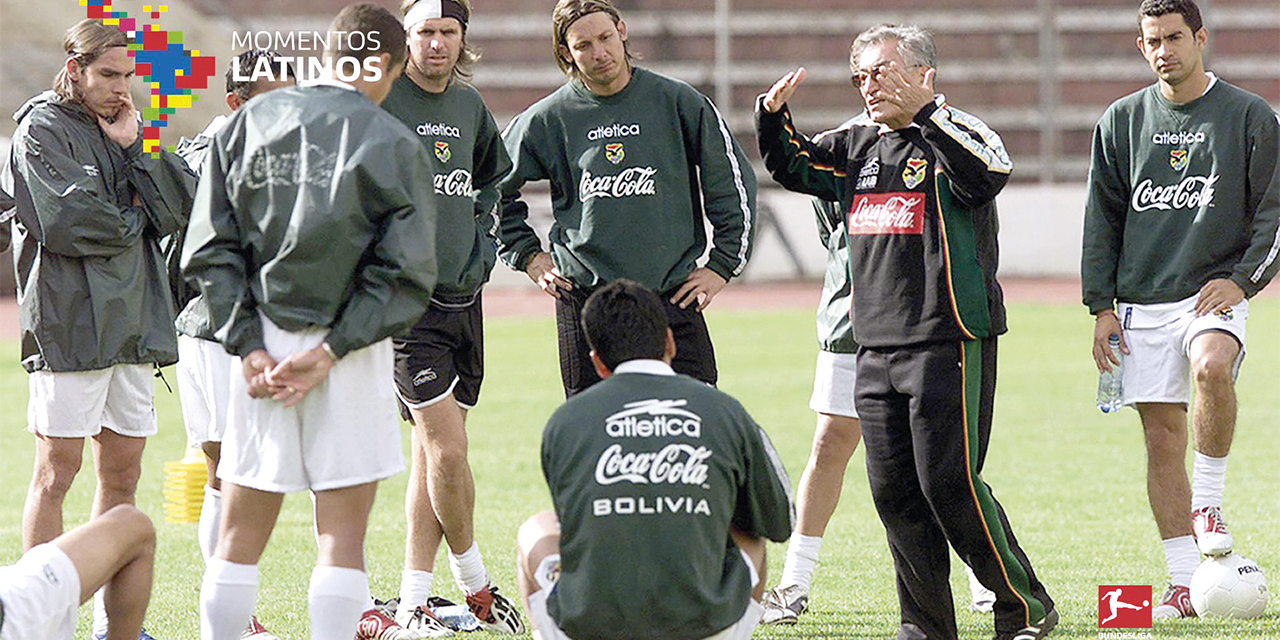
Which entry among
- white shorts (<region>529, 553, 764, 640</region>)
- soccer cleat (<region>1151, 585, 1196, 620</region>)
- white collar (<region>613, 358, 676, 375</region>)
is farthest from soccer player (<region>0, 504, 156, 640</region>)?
soccer cleat (<region>1151, 585, 1196, 620</region>)

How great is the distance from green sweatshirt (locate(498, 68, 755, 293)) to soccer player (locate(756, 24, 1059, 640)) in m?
0.67

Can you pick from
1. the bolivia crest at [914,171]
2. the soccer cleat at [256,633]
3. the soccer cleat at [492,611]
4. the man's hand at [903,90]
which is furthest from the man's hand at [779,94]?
the soccer cleat at [256,633]

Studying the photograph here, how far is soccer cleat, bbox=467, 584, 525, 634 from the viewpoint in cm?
598

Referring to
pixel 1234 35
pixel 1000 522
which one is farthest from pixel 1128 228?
pixel 1234 35

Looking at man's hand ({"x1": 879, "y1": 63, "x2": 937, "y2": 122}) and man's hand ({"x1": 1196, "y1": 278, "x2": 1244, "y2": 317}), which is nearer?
man's hand ({"x1": 879, "y1": 63, "x2": 937, "y2": 122})

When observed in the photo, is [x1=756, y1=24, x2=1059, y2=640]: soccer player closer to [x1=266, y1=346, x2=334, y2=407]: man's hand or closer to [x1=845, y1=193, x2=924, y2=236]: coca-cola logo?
[x1=845, y1=193, x2=924, y2=236]: coca-cola logo

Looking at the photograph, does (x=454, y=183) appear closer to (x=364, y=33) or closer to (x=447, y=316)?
(x=447, y=316)

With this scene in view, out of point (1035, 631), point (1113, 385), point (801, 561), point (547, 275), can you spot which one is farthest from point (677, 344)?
point (1113, 385)

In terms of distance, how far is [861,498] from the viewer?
945 cm

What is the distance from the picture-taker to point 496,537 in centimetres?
814

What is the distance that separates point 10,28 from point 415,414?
3005cm

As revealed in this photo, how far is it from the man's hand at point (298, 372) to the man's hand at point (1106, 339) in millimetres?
3192

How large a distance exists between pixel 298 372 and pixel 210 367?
130cm

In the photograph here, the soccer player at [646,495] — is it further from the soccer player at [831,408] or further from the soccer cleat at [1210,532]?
the soccer cleat at [1210,532]
